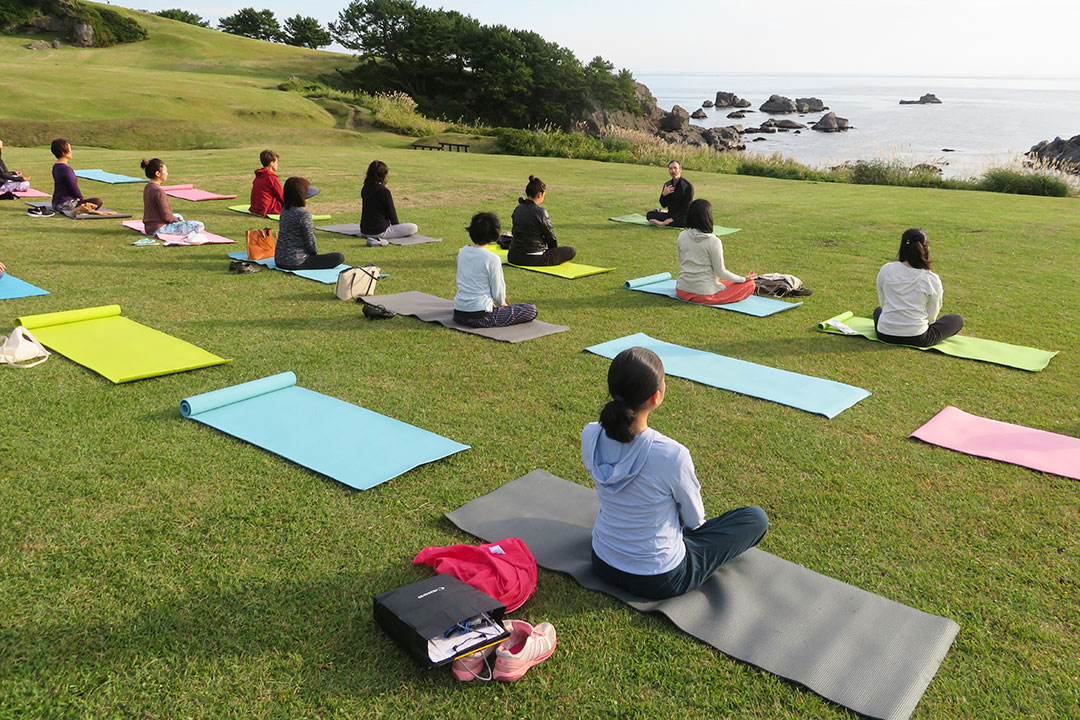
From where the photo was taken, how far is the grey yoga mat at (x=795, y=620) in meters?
2.72

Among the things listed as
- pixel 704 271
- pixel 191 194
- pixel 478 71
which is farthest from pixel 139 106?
pixel 478 71

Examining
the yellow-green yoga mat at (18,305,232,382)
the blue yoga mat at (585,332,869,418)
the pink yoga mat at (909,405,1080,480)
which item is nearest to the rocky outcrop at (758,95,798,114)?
the blue yoga mat at (585,332,869,418)

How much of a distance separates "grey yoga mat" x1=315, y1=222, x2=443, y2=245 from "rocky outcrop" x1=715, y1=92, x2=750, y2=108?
403 feet

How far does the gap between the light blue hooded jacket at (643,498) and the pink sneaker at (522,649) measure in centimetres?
49

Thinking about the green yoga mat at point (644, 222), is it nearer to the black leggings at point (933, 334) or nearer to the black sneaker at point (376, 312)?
the black leggings at point (933, 334)

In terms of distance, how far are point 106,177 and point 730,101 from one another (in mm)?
122996

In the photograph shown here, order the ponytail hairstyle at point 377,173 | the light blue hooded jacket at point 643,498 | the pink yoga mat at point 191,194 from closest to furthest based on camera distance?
the light blue hooded jacket at point 643,498 < the ponytail hairstyle at point 377,173 < the pink yoga mat at point 191,194

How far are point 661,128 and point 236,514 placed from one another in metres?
64.7

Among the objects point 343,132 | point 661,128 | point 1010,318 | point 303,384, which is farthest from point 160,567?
point 661,128

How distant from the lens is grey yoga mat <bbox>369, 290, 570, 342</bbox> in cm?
678

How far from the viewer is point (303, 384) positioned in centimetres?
551

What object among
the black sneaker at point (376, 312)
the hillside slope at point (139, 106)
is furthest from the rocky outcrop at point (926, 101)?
the black sneaker at point (376, 312)

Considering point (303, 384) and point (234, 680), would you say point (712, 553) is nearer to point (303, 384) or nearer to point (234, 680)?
point (234, 680)

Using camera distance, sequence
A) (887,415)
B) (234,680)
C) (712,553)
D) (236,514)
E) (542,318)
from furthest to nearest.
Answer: (542,318) < (887,415) < (236,514) < (712,553) < (234,680)
